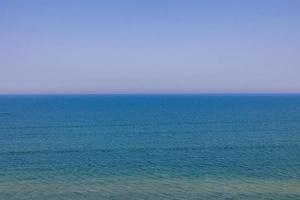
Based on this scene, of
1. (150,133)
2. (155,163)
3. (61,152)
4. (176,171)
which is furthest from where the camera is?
(150,133)

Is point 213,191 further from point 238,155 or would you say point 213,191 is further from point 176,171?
point 238,155

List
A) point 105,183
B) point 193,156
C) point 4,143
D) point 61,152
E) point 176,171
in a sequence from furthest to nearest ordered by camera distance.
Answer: point 4,143
point 61,152
point 193,156
point 176,171
point 105,183

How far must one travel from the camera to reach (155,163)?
37250mm

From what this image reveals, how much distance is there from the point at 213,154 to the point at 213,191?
14.7m

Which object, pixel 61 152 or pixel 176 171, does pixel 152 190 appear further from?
pixel 61 152

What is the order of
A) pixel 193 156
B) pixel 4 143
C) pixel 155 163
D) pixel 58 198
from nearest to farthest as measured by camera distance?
pixel 58 198 → pixel 155 163 → pixel 193 156 → pixel 4 143

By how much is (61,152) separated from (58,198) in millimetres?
18328

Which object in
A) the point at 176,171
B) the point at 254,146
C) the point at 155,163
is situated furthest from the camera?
the point at 254,146

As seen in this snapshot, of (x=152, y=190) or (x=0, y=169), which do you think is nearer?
(x=152, y=190)

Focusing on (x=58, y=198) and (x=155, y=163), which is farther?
(x=155, y=163)

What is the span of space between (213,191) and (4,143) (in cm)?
3270

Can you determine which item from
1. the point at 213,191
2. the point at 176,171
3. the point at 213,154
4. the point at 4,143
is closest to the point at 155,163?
the point at 176,171

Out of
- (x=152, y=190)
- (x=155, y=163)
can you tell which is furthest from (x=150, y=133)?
(x=152, y=190)

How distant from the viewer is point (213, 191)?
27547 mm
